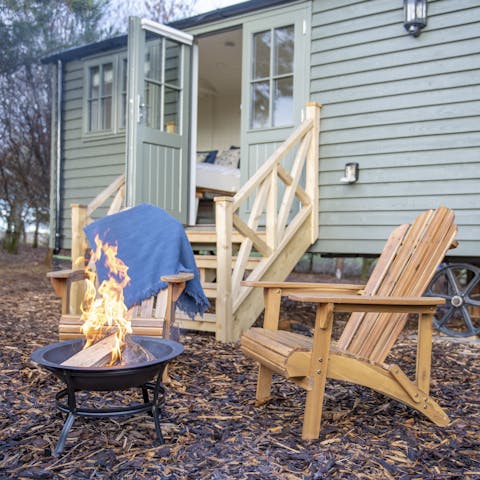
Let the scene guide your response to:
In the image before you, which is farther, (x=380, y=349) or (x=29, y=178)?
(x=29, y=178)

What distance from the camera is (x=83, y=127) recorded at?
23.4ft

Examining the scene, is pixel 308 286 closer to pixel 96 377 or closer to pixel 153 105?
pixel 96 377

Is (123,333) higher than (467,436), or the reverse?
(123,333)

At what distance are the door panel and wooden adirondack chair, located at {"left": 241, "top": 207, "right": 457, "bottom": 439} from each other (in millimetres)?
2861

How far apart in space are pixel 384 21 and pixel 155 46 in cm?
214

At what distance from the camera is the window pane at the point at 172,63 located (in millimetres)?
5663

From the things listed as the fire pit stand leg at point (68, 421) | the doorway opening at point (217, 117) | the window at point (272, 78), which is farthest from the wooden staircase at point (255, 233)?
the fire pit stand leg at point (68, 421)

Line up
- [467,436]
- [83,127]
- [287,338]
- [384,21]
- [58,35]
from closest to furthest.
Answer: [467,436], [287,338], [384,21], [83,127], [58,35]

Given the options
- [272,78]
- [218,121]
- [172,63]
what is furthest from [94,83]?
[272,78]

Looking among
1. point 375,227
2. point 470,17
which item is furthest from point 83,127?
point 470,17

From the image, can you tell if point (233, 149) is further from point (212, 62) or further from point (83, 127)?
point (83, 127)

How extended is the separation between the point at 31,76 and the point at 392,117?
27.0 ft

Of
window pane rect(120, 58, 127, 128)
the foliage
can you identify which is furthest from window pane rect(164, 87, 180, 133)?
the foliage

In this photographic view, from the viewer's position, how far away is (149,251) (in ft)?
11.6
